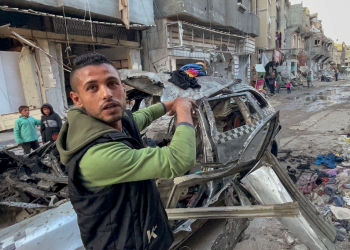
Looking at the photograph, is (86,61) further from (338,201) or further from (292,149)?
(292,149)

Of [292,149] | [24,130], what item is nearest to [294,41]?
[292,149]

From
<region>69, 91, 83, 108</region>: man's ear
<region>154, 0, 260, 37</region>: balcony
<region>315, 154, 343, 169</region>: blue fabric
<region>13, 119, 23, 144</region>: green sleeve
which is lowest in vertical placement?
<region>315, 154, 343, 169</region>: blue fabric

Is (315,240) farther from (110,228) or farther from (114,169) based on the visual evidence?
(114,169)

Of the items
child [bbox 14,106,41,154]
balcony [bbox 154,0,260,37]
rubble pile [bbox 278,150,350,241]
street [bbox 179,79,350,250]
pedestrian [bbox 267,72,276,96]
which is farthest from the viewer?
pedestrian [bbox 267,72,276,96]

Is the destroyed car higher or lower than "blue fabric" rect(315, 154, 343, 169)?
higher

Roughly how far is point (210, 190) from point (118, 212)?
5.13 ft

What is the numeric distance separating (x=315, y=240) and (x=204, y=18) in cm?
1272

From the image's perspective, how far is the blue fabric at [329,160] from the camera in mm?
4203

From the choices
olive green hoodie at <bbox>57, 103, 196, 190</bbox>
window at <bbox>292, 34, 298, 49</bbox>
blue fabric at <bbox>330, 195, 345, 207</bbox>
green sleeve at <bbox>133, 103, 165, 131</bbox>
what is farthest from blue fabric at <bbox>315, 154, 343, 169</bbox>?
window at <bbox>292, 34, 298, 49</bbox>

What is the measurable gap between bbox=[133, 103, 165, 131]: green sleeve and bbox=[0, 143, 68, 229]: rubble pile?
118cm

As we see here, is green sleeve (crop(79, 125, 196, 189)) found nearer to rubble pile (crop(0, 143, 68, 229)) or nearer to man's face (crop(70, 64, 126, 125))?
man's face (crop(70, 64, 126, 125))

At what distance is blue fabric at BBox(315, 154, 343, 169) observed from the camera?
420 cm

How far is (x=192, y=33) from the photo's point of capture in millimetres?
12836

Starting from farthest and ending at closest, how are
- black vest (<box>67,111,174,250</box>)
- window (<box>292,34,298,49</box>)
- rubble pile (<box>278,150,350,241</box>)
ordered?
window (<box>292,34,298,49</box>)
rubble pile (<box>278,150,350,241</box>)
black vest (<box>67,111,174,250</box>)
